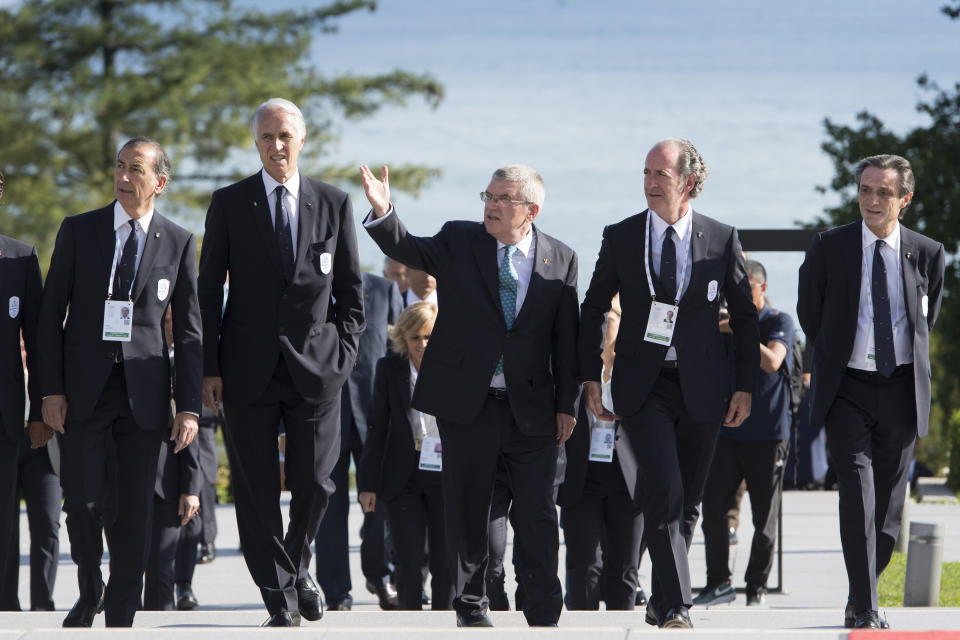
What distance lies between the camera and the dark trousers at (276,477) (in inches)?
219

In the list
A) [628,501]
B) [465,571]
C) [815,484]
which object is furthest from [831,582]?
[815,484]

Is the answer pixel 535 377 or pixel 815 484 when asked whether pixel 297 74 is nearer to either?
pixel 815 484

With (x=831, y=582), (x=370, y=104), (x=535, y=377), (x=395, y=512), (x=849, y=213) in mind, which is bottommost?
(x=831, y=582)

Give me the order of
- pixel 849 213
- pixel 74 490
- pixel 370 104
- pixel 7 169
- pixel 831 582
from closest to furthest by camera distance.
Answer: pixel 74 490
pixel 831 582
pixel 849 213
pixel 7 169
pixel 370 104

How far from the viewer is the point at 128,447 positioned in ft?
18.2

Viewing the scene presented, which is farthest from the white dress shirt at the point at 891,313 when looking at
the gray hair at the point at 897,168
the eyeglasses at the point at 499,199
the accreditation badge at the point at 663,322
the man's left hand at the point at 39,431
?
the man's left hand at the point at 39,431

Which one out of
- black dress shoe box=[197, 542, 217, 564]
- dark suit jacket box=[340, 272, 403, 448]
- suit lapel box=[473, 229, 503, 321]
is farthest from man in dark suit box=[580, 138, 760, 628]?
black dress shoe box=[197, 542, 217, 564]

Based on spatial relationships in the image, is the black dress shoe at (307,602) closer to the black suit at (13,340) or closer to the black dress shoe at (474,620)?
the black dress shoe at (474,620)

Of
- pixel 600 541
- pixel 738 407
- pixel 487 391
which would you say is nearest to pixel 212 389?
pixel 487 391

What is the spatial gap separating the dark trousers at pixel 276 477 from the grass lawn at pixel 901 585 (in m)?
3.88

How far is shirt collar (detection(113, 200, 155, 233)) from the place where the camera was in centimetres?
566

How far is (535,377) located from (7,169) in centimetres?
2064

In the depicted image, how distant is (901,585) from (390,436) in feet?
12.2

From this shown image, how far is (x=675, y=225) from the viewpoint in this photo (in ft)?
18.9
